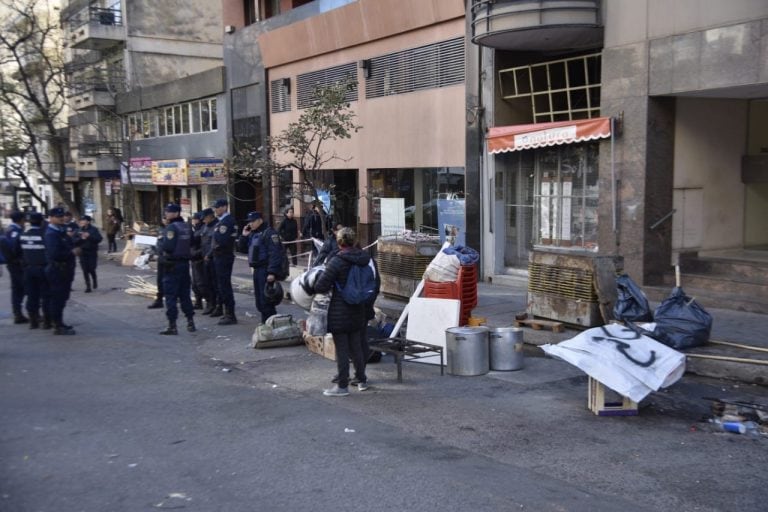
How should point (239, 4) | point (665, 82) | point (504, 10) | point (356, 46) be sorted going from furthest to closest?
point (239, 4)
point (356, 46)
point (504, 10)
point (665, 82)

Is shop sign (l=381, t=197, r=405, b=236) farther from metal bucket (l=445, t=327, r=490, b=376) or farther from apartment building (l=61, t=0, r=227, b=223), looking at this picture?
apartment building (l=61, t=0, r=227, b=223)

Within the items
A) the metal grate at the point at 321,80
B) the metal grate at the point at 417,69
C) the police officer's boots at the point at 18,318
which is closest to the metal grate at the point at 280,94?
the metal grate at the point at 321,80

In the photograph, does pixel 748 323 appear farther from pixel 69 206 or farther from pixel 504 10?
pixel 69 206

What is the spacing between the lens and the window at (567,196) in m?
13.6

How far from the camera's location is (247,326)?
1168 centimetres

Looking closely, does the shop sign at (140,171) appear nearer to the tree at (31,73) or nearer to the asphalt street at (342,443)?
the tree at (31,73)

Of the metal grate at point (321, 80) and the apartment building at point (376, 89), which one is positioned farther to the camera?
the metal grate at point (321, 80)

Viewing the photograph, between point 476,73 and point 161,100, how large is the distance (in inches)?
766

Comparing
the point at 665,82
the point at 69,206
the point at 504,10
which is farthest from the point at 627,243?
the point at 69,206

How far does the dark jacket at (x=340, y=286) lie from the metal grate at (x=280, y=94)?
52.2 feet

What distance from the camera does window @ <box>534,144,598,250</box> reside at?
13.6 metres

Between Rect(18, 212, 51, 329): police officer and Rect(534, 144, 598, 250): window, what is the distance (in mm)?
9193

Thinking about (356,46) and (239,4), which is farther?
(239,4)

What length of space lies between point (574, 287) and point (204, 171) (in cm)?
1972
